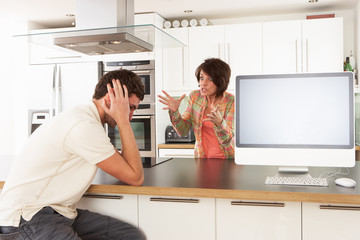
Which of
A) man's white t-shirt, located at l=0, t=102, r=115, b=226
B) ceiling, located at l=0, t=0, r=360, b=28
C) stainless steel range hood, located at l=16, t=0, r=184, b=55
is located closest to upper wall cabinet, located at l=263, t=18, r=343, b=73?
ceiling, located at l=0, t=0, r=360, b=28

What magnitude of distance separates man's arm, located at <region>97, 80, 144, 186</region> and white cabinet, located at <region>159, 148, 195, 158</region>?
2.51 m

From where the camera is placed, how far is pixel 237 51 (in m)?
4.30

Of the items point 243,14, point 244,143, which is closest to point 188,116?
point 244,143

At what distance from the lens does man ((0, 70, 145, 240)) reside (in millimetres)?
1452

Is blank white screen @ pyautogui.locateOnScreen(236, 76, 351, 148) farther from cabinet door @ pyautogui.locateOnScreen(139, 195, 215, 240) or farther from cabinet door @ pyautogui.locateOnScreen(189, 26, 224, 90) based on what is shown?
cabinet door @ pyautogui.locateOnScreen(189, 26, 224, 90)

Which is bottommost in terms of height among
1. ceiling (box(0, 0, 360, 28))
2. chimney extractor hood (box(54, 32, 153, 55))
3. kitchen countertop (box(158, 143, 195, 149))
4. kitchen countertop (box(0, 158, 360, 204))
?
kitchen countertop (box(158, 143, 195, 149))

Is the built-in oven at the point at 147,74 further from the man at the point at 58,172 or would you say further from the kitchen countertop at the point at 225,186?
the man at the point at 58,172

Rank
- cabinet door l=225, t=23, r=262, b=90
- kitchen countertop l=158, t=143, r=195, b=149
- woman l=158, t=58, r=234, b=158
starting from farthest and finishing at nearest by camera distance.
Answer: cabinet door l=225, t=23, r=262, b=90, kitchen countertop l=158, t=143, r=195, b=149, woman l=158, t=58, r=234, b=158

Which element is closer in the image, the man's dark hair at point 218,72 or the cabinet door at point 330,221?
the cabinet door at point 330,221

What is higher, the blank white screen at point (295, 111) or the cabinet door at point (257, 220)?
the blank white screen at point (295, 111)

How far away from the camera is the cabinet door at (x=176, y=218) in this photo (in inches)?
62.6

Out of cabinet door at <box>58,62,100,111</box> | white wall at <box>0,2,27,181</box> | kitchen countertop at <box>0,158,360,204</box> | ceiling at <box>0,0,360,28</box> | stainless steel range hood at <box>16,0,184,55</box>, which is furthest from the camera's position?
white wall at <box>0,2,27,181</box>

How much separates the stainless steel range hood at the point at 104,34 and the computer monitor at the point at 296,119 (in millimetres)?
819

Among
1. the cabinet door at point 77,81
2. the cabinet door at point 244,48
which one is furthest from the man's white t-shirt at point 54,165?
the cabinet door at point 244,48
